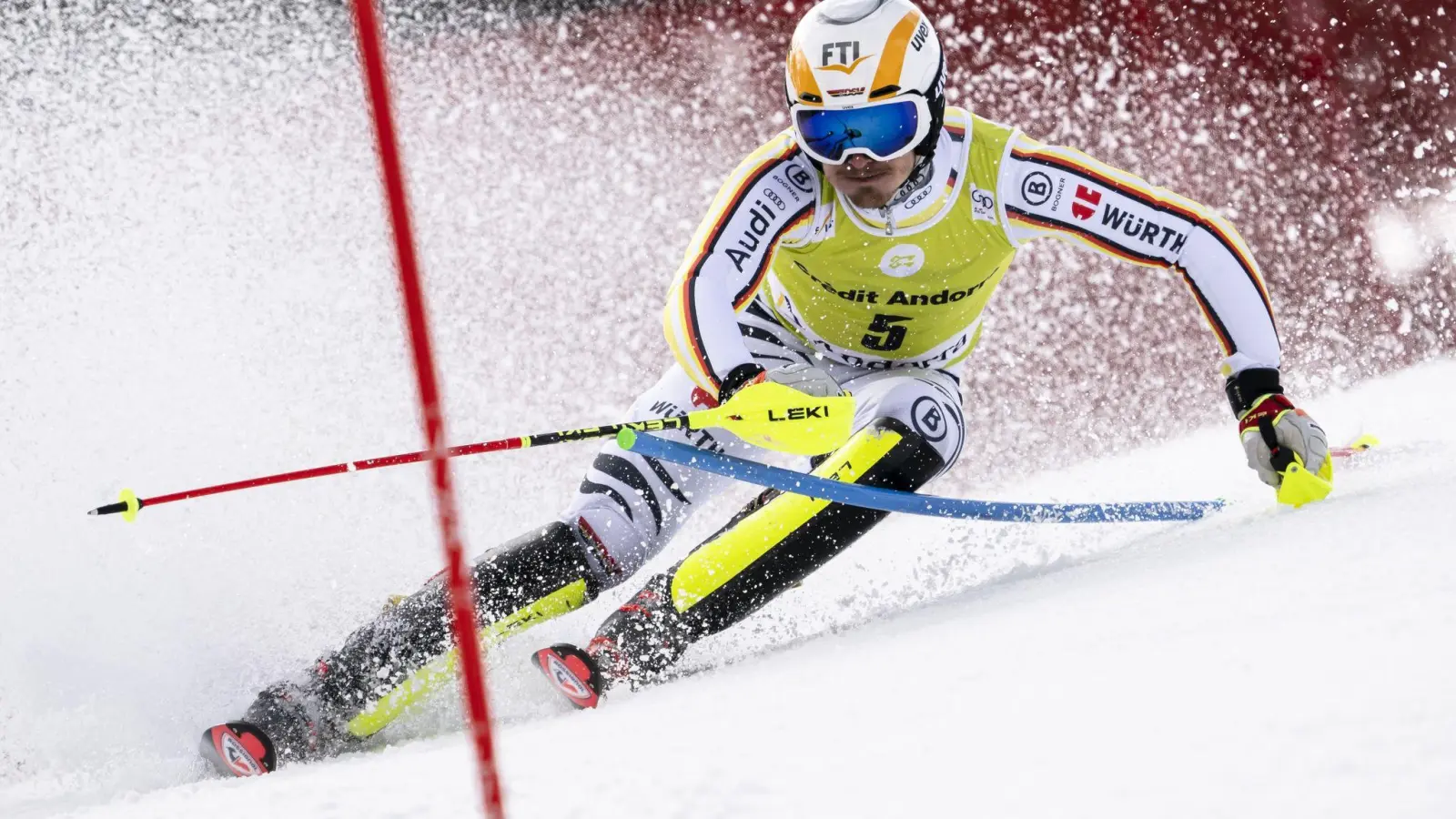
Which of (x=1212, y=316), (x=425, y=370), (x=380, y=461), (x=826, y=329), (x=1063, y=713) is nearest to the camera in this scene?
(x=425, y=370)

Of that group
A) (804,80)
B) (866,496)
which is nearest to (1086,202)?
(804,80)

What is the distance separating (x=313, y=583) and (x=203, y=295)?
165 centimetres

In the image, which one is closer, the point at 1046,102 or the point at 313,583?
the point at 313,583

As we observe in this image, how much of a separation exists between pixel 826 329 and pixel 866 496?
0.54 meters

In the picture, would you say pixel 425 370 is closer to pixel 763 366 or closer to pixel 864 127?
pixel 864 127

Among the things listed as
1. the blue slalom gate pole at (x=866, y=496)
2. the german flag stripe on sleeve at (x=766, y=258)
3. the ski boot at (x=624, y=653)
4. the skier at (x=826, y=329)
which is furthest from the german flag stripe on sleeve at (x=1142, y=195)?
the ski boot at (x=624, y=653)

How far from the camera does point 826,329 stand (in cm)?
278

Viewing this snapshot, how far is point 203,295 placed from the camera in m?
4.32

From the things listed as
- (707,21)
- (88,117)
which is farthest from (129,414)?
(707,21)

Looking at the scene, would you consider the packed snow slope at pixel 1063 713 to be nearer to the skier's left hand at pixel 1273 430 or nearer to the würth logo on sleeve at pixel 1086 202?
the skier's left hand at pixel 1273 430

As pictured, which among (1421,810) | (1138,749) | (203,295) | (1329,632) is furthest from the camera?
(203,295)

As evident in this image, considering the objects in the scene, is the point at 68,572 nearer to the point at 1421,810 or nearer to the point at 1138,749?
the point at 1138,749

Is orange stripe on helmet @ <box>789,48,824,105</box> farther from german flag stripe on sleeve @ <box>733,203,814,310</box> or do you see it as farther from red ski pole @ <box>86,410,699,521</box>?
red ski pole @ <box>86,410,699,521</box>

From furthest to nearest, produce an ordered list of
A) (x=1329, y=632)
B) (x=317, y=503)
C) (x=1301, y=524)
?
(x=317, y=503), (x=1301, y=524), (x=1329, y=632)
